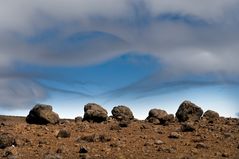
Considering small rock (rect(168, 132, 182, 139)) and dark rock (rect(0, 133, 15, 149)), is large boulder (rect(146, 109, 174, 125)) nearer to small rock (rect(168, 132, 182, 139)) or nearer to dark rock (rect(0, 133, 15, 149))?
small rock (rect(168, 132, 182, 139))

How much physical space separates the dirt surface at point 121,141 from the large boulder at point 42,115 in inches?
26.1

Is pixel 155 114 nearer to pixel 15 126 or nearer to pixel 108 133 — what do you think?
pixel 108 133

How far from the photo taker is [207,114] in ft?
139

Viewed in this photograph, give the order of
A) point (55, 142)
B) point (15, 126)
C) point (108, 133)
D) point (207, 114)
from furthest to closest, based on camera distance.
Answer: point (207, 114), point (15, 126), point (108, 133), point (55, 142)

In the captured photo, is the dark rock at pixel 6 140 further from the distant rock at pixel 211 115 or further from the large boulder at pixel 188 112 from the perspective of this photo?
the distant rock at pixel 211 115

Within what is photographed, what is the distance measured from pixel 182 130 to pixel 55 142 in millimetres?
8610

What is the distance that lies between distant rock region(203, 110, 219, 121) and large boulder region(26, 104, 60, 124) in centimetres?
1162

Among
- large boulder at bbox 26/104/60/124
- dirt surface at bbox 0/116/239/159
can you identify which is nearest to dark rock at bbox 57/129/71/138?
dirt surface at bbox 0/116/239/159

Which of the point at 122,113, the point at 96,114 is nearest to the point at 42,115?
the point at 96,114

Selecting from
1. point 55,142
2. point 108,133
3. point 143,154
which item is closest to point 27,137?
point 55,142

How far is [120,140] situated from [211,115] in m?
13.0

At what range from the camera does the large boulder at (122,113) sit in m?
42.3

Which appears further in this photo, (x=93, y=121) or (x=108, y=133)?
(x=93, y=121)

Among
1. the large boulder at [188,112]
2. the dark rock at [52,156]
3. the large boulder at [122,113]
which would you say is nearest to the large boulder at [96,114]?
the large boulder at [122,113]
